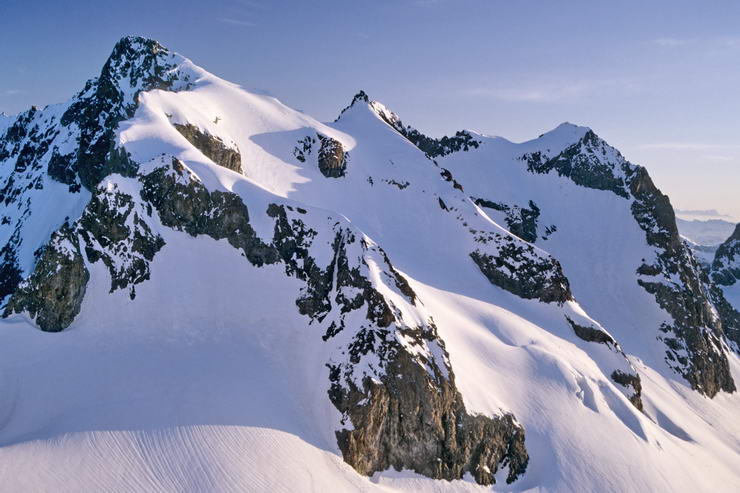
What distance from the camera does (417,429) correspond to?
1572 inches

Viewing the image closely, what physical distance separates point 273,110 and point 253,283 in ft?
154

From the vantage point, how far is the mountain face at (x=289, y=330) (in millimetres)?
35844

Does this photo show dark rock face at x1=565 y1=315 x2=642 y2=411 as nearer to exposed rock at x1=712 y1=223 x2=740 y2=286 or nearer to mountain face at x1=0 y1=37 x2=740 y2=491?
mountain face at x1=0 y1=37 x2=740 y2=491

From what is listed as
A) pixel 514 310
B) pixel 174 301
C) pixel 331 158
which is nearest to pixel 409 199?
pixel 331 158

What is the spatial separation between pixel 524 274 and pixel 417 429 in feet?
117

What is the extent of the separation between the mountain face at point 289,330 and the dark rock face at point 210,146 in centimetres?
42

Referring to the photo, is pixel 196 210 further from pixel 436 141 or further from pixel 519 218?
pixel 436 141

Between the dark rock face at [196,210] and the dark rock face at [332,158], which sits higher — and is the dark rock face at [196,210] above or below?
below

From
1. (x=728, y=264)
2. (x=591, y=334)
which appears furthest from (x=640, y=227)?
(x=728, y=264)

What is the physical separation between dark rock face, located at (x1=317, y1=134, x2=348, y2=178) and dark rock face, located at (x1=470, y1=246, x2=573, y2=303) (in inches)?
1021

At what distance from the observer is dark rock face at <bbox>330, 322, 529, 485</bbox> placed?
3850 cm

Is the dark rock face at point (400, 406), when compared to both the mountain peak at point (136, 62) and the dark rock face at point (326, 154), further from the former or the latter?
the mountain peak at point (136, 62)

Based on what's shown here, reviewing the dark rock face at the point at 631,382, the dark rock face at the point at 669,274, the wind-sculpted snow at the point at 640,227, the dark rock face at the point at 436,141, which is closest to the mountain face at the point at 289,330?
the dark rock face at the point at 631,382

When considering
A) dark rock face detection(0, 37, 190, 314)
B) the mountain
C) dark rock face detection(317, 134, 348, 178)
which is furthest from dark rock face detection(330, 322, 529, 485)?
the mountain
